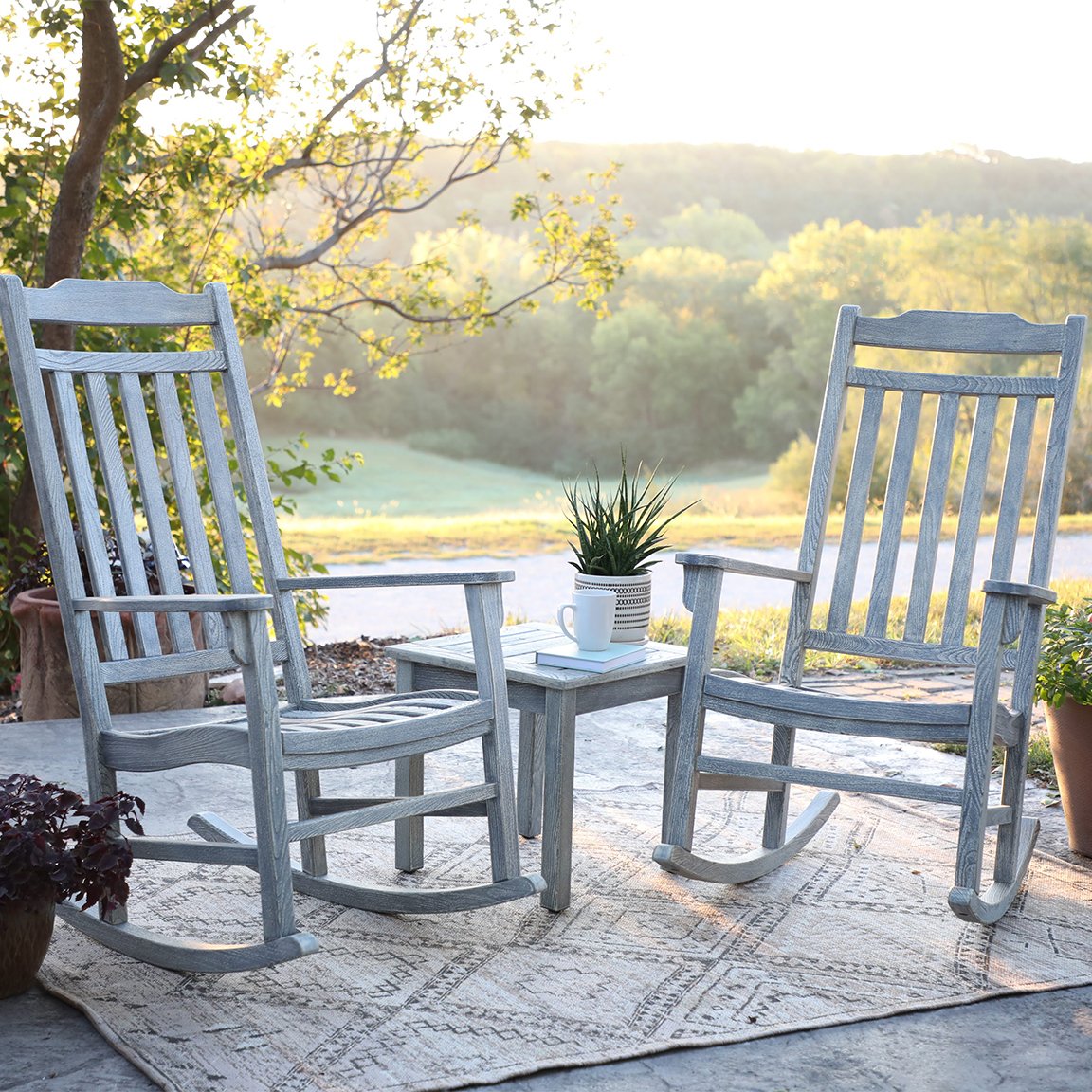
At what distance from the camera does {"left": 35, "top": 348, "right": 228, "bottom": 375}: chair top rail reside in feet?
7.23

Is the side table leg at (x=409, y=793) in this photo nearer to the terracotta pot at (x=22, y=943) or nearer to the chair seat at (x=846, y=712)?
the chair seat at (x=846, y=712)

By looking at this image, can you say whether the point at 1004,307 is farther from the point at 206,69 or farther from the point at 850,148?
the point at 206,69

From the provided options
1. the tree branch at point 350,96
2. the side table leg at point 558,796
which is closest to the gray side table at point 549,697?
the side table leg at point 558,796

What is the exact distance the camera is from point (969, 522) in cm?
257

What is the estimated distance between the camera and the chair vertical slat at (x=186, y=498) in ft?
7.77

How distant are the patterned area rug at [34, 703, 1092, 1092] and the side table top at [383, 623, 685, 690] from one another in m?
0.43

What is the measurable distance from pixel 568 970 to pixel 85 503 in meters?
1.13

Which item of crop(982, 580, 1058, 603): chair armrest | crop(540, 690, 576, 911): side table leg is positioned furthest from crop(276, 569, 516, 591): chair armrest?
crop(982, 580, 1058, 603): chair armrest

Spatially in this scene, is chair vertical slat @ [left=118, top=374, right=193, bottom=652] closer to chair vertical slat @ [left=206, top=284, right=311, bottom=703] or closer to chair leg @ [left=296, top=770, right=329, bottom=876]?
chair vertical slat @ [left=206, top=284, right=311, bottom=703]

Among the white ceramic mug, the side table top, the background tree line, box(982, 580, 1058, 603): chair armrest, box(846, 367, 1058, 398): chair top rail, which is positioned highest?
box(846, 367, 1058, 398): chair top rail

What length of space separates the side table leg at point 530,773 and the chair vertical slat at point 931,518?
2.60ft

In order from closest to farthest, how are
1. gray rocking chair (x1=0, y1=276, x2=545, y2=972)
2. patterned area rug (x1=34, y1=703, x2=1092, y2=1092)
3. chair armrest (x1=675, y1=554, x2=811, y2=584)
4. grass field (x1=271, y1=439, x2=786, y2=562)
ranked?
patterned area rug (x1=34, y1=703, x2=1092, y2=1092) → gray rocking chair (x1=0, y1=276, x2=545, y2=972) → chair armrest (x1=675, y1=554, x2=811, y2=584) → grass field (x1=271, y1=439, x2=786, y2=562)

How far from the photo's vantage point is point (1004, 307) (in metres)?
22.0

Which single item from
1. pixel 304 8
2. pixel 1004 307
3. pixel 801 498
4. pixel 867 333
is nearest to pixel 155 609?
pixel 867 333
